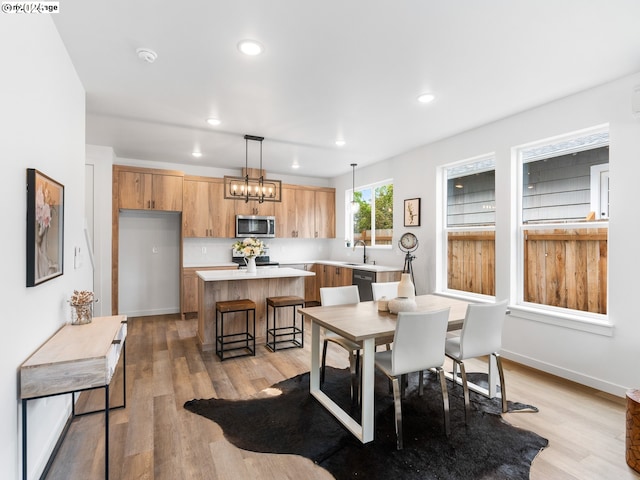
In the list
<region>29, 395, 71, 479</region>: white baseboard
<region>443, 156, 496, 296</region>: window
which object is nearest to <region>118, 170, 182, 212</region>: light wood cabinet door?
<region>29, 395, 71, 479</region>: white baseboard

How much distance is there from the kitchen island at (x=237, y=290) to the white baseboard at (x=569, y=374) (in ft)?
8.67

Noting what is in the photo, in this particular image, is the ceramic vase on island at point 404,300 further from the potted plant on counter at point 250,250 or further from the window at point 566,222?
the potted plant on counter at point 250,250

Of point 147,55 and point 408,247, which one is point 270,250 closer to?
point 408,247

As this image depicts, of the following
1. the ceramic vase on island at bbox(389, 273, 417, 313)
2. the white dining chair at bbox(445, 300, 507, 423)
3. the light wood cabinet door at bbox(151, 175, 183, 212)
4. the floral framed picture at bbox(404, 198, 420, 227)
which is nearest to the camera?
the white dining chair at bbox(445, 300, 507, 423)

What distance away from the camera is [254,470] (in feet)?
6.53

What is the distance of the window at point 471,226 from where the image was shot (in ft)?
13.6

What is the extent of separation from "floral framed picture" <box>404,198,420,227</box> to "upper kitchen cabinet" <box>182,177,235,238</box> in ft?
10.1

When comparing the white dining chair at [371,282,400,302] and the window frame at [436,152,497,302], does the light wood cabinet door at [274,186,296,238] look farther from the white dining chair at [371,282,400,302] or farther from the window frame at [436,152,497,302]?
the white dining chair at [371,282,400,302]

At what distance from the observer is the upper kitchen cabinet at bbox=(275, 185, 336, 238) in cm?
682

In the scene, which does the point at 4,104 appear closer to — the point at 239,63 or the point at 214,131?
the point at 239,63

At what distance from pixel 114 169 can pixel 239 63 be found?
371cm

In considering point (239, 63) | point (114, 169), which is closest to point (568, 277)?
point (239, 63)

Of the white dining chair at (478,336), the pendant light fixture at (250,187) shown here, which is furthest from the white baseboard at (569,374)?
the pendant light fixture at (250,187)

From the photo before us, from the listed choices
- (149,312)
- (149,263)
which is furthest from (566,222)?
(149,312)
